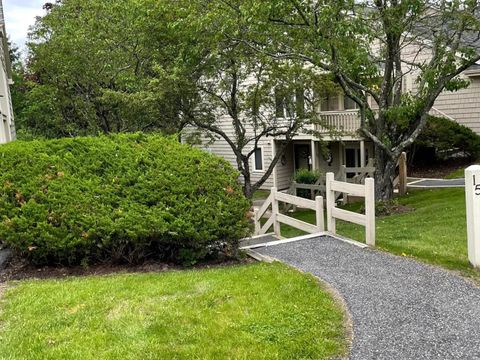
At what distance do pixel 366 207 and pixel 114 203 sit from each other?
372 cm

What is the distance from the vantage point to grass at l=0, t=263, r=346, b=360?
12.5 feet

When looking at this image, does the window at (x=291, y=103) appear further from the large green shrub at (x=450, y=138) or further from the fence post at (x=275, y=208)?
the large green shrub at (x=450, y=138)

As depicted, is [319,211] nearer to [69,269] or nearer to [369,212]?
[369,212]

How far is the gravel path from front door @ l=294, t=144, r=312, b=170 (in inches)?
716

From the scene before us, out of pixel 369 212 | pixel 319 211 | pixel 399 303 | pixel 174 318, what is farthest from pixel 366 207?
pixel 174 318

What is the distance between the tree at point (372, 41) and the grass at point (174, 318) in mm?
6374

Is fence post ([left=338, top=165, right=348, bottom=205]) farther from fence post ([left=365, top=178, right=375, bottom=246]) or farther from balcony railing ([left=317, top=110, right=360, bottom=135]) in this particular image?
fence post ([left=365, top=178, right=375, bottom=246])

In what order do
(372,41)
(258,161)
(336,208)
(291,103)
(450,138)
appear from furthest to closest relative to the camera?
(258,161) → (450,138) → (291,103) → (372,41) → (336,208)

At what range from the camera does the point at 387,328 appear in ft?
14.0

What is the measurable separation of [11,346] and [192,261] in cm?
322

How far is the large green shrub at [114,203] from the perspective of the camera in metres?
6.39

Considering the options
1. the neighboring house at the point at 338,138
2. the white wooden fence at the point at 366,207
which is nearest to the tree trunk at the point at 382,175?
the neighboring house at the point at 338,138

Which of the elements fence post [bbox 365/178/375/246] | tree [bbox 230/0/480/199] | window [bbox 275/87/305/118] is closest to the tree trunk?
tree [bbox 230/0/480/199]

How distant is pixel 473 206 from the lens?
19.1 ft
